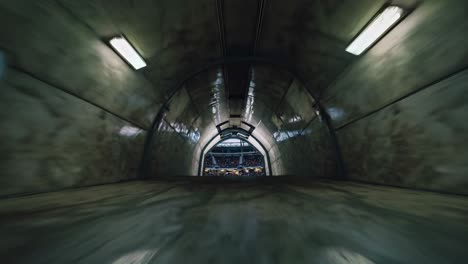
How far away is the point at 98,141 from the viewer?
259cm

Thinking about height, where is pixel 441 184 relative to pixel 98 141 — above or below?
below

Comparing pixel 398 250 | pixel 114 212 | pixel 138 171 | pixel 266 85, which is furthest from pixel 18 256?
pixel 266 85

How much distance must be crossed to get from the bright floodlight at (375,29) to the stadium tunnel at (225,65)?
0.08 metres

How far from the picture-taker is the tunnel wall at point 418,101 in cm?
163

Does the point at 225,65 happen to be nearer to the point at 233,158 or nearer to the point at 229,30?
the point at 229,30

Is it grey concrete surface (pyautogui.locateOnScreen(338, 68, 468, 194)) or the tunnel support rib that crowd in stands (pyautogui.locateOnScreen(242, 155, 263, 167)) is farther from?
grey concrete surface (pyautogui.locateOnScreen(338, 68, 468, 194))

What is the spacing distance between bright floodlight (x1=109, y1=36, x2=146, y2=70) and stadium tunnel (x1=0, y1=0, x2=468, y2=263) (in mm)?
93

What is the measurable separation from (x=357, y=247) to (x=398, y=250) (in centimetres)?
19

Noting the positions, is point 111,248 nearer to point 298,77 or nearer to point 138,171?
point 138,171

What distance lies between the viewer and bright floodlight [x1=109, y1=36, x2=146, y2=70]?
98.0 inches

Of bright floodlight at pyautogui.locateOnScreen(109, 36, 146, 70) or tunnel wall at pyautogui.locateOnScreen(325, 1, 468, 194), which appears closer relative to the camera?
tunnel wall at pyautogui.locateOnScreen(325, 1, 468, 194)

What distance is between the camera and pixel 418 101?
1948 millimetres

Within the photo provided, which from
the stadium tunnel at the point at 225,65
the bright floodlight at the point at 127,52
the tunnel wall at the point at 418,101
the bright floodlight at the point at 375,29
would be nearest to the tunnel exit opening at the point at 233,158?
the stadium tunnel at the point at 225,65

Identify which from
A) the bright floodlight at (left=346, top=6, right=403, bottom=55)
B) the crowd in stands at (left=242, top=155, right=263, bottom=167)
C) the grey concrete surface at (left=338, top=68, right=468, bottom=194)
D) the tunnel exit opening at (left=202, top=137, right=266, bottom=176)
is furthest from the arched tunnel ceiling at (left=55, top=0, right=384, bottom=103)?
the crowd in stands at (left=242, top=155, right=263, bottom=167)
